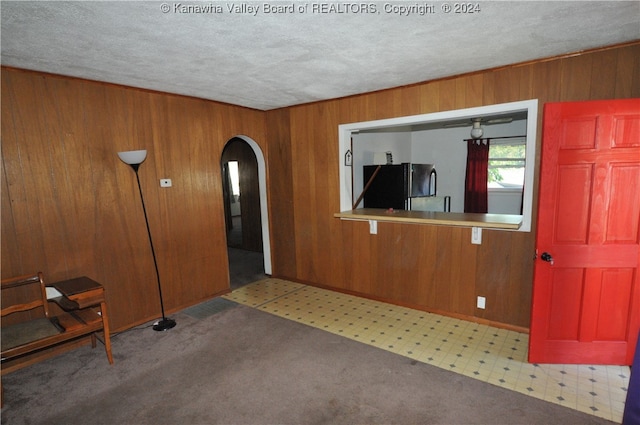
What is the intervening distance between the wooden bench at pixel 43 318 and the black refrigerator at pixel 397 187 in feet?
11.2

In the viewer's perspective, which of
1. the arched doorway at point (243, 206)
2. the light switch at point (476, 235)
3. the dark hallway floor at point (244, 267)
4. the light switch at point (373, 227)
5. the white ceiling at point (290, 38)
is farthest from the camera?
the arched doorway at point (243, 206)

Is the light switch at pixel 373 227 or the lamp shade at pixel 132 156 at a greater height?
the lamp shade at pixel 132 156

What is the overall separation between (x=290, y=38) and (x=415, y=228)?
2.31m

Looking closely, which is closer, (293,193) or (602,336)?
(602,336)

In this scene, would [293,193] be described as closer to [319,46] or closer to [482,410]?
[319,46]

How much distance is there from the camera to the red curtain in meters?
6.66

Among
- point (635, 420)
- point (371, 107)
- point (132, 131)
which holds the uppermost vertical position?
point (371, 107)

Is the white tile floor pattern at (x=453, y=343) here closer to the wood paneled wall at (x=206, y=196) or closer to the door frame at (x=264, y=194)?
the wood paneled wall at (x=206, y=196)

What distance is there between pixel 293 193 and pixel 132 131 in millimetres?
2037

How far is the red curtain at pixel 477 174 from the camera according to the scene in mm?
6664

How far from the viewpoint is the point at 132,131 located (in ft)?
10.7

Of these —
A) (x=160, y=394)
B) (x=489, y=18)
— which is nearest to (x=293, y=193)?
(x=160, y=394)

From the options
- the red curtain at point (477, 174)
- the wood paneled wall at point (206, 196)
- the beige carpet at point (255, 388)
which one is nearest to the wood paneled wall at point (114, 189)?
the wood paneled wall at point (206, 196)

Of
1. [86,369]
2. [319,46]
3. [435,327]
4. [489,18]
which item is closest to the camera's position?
[489,18]
